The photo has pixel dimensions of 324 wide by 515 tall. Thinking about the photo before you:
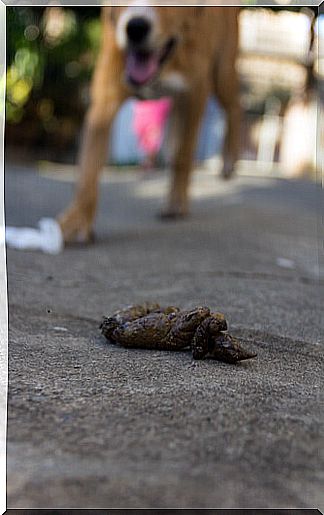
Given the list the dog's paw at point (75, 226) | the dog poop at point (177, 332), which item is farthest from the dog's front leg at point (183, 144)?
the dog poop at point (177, 332)

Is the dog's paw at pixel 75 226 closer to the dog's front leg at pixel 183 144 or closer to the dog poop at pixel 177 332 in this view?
the dog's front leg at pixel 183 144

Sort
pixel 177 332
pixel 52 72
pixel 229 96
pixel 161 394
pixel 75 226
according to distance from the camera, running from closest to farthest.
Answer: pixel 161 394
pixel 177 332
pixel 75 226
pixel 229 96
pixel 52 72

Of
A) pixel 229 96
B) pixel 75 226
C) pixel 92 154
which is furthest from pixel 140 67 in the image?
pixel 229 96

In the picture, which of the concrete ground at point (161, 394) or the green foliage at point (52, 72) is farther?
the green foliage at point (52, 72)

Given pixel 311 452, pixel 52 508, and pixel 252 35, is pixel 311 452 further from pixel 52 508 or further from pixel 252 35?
pixel 252 35

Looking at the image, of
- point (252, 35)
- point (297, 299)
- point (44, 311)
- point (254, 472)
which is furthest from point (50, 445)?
point (252, 35)

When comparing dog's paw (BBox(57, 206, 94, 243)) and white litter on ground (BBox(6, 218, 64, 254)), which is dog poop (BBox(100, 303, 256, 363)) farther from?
dog's paw (BBox(57, 206, 94, 243))

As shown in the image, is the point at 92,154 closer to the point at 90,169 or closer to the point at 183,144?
the point at 90,169
